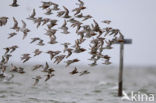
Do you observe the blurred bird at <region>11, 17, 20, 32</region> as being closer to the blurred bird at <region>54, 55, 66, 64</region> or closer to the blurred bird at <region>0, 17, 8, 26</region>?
the blurred bird at <region>0, 17, 8, 26</region>

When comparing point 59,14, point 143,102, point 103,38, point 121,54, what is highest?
point 59,14

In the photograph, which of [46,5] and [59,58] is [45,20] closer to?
[46,5]

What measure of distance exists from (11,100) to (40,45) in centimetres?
411

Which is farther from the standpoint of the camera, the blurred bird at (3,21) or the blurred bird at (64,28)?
the blurred bird at (3,21)

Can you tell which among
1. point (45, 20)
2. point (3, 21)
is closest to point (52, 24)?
point (45, 20)

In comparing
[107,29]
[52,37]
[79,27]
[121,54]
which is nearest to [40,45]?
[52,37]

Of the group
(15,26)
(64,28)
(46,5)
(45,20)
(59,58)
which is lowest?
(59,58)

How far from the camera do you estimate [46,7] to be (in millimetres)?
16250

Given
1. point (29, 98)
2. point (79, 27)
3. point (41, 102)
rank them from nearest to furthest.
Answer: point (79, 27) → point (41, 102) → point (29, 98)

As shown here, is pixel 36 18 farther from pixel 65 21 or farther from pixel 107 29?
pixel 107 29

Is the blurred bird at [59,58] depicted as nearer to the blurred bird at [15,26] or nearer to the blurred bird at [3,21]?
the blurred bird at [15,26]

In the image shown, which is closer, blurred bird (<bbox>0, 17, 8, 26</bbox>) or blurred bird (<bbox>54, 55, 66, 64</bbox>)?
blurred bird (<bbox>54, 55, 66, 64</bbox>)

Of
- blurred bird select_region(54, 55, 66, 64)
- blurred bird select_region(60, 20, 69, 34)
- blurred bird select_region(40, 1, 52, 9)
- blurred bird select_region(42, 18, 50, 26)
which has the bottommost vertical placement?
blurred bird select_region(54, 55, 66, 64)

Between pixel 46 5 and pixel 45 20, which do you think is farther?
pixel 45 20
